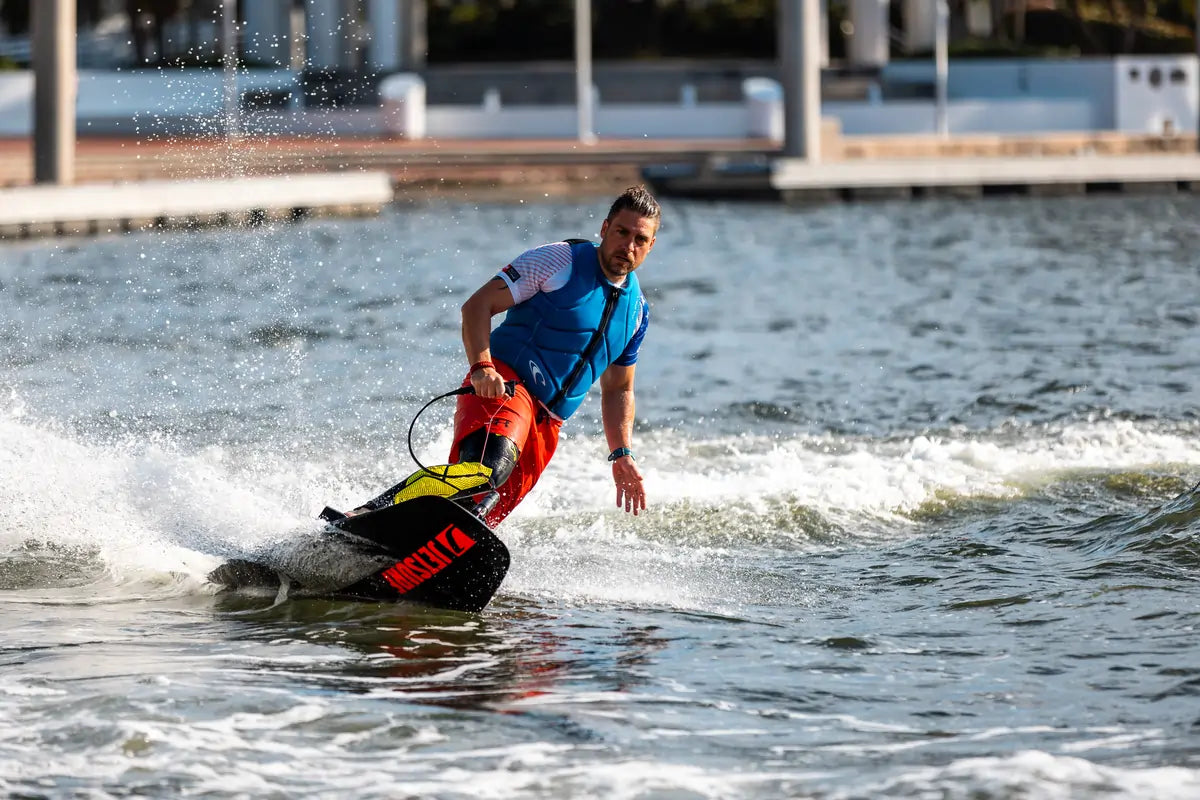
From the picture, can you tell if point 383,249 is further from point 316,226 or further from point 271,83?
point 271,83

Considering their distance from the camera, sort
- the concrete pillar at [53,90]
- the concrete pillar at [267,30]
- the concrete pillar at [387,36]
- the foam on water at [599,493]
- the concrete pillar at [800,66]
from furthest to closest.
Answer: the concrete pillar at [267,30] → the concrete pillar at [387,36] → the concrete pillar at [800,66] → the concrete pillar at [53,90] → the foam on water at [599,493]

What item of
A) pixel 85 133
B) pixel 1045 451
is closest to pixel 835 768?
pixel 1045 451

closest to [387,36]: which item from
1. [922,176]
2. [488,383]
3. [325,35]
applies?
[325,35]

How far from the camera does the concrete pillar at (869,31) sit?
A: 57250mm

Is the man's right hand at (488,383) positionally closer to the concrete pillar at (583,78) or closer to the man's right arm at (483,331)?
Answer: the man's right arm at (483,331)

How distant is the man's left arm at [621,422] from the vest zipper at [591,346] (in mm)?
271

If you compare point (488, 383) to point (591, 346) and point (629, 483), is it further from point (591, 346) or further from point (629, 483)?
point (629, 483)

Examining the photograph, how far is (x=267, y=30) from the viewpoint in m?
58.9

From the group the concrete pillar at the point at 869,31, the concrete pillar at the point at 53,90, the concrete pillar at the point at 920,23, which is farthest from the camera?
the concrete pillar at the point at 920,23

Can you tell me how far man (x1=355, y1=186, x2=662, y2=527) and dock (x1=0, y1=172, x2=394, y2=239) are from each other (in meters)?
A: 22.9

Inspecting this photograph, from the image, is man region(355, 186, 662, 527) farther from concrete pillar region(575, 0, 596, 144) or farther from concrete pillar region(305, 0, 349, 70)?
concrete pillar region(305, 0, 349, 70)

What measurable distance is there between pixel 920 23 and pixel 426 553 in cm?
5614

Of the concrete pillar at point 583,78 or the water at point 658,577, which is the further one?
the concrete pillar at point 583,78

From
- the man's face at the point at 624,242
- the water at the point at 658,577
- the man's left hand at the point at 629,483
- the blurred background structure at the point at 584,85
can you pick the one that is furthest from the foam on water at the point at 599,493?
the blurred background structure at the point at 584,85
